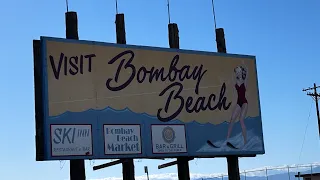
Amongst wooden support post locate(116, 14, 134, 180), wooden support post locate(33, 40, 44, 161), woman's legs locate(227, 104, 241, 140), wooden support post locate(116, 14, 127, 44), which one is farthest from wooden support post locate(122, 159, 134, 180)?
woman's legs locate(227, 104, 241, 140)

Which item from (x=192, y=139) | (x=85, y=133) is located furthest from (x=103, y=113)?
(x=192, y=139)

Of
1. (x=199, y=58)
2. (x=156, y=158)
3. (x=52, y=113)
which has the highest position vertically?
(x=199, y=58)

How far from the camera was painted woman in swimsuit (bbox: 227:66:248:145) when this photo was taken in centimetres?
2141

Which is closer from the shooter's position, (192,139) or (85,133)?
(85,133)

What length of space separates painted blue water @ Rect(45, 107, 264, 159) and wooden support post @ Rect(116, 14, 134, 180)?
0.48 metres

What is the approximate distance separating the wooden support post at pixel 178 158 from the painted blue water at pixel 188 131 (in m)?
0.59

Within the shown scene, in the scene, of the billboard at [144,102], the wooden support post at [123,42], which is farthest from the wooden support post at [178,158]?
the wooden support post at [123,42]

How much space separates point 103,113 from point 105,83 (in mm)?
873

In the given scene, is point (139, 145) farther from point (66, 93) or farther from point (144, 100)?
point (66, 93)

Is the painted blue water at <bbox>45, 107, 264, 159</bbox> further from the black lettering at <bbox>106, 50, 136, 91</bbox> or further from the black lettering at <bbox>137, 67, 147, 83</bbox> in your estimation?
the black lettering at <bbox>137, 67, 147, 83</bbox>

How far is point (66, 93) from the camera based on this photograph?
17.6 meters

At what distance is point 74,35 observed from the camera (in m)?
18.3

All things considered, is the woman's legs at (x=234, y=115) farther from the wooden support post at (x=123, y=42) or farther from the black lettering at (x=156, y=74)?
the wooden support post at (x=123, y=42)

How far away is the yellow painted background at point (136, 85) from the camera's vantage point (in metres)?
17.6
